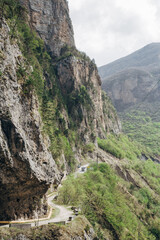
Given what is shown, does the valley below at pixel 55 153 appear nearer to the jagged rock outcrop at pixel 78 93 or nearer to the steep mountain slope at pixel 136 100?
the jagged rock outcrop at pixel 78 93

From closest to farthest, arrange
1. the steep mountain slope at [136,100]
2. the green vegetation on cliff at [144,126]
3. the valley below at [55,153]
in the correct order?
the valley below at [55,153] < the green vegetation on cliff at [144,126] < the steep mountain slope at [136,100]

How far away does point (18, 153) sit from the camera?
516 inches

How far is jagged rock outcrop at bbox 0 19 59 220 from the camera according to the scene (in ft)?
42.0

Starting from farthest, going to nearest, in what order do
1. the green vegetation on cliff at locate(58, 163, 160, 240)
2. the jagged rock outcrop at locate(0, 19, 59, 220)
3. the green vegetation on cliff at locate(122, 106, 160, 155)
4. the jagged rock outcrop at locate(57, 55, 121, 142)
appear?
the green vegetation on cliff at locate(122, 106, 160, 155)
the jagged rock outcrop at locate(57, 55, 121, 142)
the green vegetation on cliff at locate(58, 163, 160, 240)
the jagged rock outcrop at locate(0, 19, 59, 220)

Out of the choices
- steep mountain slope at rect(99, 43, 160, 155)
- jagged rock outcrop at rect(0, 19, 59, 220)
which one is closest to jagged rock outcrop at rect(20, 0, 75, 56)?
jagged rock outcrop at rect(0, 19, 59, 220)

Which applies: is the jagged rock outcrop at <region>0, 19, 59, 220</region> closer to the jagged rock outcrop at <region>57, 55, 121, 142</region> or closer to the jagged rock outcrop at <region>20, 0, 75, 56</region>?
the jagged rock outcrop at <region>57, 55, 121, 142</region>

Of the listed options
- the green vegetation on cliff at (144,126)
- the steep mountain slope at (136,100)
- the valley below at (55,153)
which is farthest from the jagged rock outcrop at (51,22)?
the steep mountain slope at (136,100)

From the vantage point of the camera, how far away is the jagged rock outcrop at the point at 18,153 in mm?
12805

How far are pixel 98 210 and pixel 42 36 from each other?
60252 mm

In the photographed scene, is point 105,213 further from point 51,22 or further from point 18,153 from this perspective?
point 51,22

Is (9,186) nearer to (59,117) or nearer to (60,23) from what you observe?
(59,117)

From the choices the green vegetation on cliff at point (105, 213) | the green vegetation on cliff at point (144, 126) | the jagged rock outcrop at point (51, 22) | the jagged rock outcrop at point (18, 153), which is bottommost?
the green vegetation on cliff at point (144, 126)

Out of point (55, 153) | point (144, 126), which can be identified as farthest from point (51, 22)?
point (144, 126)

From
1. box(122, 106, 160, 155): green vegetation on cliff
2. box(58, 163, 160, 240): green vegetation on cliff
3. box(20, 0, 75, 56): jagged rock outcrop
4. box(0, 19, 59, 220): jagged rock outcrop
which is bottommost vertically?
box(122, 106, 160, 155): green vegetation on cliff
